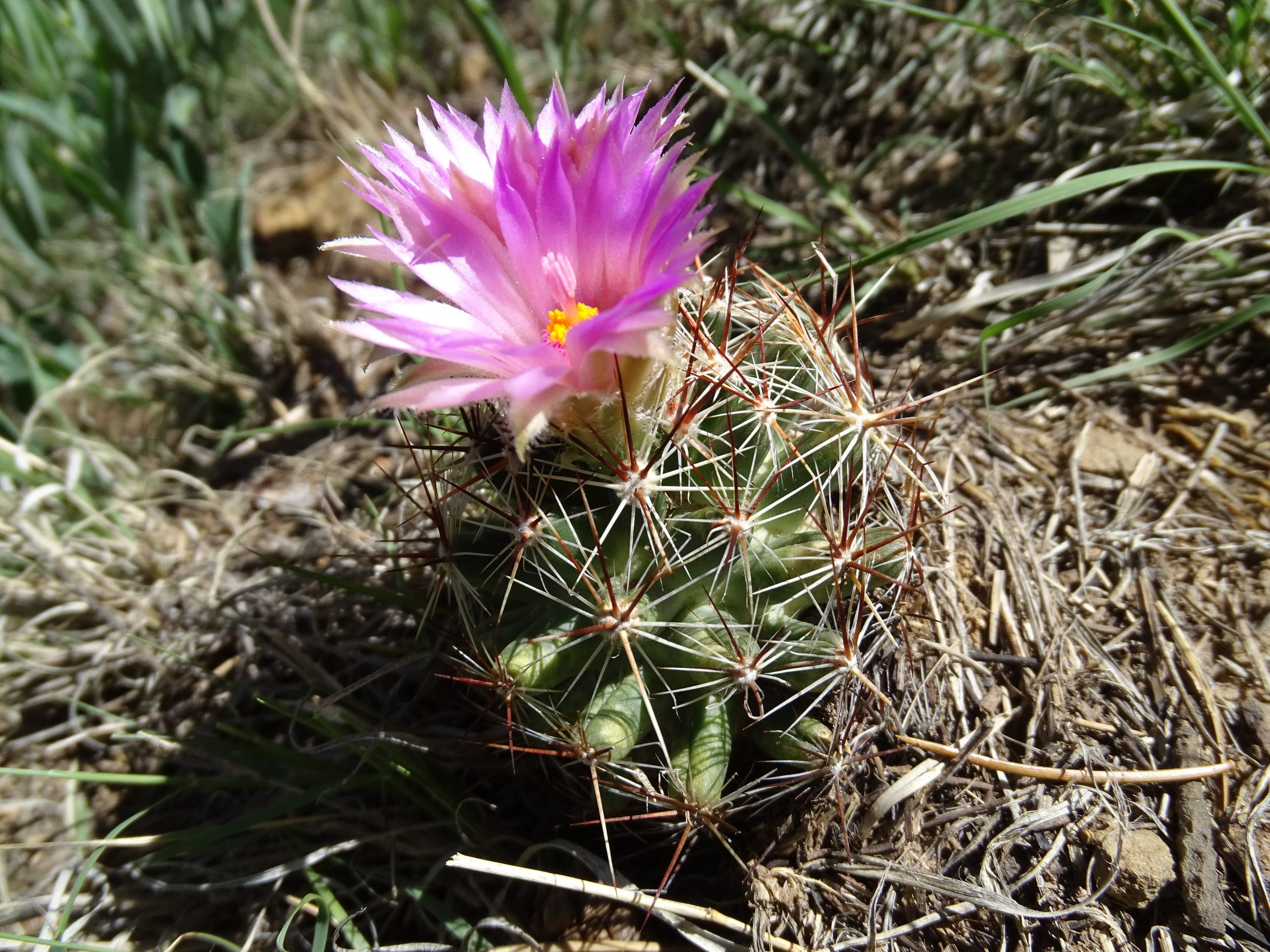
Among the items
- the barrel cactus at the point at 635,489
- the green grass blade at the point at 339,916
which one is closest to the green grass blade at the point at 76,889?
the green grass blade at the point at 339,916

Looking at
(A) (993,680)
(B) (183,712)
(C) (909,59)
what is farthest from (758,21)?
(B) (183,712)

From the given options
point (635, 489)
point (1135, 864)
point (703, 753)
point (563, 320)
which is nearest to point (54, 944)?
point (703, 753)

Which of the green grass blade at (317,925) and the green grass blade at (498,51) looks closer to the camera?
the green grass blade at (317,925)

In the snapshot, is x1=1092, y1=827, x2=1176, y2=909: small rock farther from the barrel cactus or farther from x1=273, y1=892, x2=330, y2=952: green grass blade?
x1=273, y1=892, x2=330, y2=952: green grass blade

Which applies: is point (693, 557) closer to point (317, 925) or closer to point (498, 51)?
point (317, 925)

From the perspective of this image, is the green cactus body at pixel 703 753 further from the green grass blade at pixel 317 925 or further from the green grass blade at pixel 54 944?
the green grass blade at pixel 54 944

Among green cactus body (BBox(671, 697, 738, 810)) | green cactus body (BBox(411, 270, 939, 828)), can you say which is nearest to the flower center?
green cactus body (BBox(411, 270, 939, 828))

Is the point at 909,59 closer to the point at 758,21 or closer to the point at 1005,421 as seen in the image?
the point at 758,21
